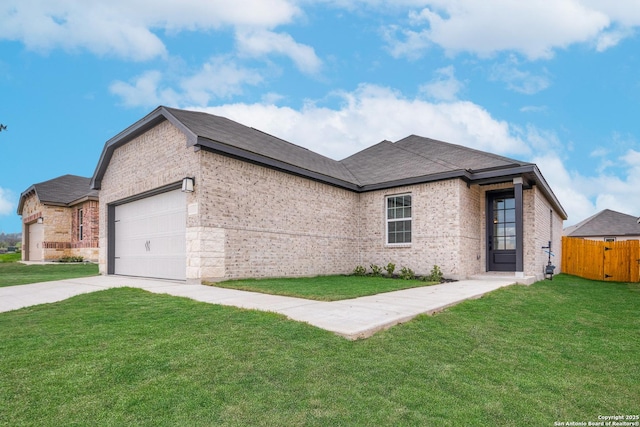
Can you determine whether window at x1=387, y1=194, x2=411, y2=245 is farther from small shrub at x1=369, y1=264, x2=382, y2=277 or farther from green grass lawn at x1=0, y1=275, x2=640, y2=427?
green grass lawn at x1=0, y1=275, x2=640, y2=427

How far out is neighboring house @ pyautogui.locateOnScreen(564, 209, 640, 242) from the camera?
28.9m

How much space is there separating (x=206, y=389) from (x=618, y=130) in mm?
23462

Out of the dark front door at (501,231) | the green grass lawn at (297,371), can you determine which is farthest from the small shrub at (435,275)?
the green grass lawn at (297,371)

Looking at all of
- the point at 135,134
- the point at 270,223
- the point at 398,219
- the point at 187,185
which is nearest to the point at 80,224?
the point at 135,134

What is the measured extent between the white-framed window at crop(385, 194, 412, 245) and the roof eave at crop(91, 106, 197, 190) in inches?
288

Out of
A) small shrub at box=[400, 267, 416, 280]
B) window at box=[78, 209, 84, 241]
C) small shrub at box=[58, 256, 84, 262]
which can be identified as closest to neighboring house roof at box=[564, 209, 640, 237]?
small shrub at box=[400, 267, 416, 280]

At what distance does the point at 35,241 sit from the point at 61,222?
10.7 ft

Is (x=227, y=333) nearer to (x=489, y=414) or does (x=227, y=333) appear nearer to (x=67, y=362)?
(x=67, y=362)

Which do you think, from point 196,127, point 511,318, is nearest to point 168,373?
point 511,318

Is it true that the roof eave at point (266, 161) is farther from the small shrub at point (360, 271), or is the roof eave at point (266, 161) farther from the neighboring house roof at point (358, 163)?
the small shrub at point (360, 271)

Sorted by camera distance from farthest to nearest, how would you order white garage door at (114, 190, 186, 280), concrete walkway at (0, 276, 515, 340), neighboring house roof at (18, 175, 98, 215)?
neighboring house roof at (18, 175, 98, 215) < white garage door at (114, 190, 186, 280) < concrete walkway at (0, 276, 515, 340)

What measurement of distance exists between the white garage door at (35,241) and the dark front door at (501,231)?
24.7 m

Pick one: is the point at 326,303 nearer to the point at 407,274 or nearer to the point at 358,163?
the point at 407,274

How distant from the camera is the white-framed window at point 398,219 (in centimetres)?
1247
